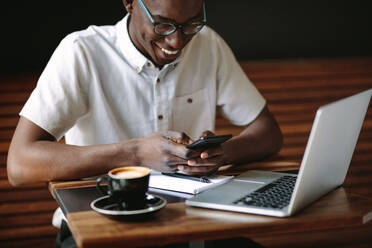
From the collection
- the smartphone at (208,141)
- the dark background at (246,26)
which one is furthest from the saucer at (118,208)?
the dark background at (246,26)

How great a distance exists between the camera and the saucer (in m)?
1.41

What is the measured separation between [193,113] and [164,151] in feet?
1.83

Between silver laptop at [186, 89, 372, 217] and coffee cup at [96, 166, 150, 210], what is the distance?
152 mm

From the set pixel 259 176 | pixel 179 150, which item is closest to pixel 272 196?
pixel 259 176

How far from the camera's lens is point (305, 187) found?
1.44 meters

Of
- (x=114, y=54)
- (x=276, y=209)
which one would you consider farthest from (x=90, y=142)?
(x=276, y=209)

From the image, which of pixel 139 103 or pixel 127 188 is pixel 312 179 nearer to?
pixel 127 188

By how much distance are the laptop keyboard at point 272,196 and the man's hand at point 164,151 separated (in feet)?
0.95

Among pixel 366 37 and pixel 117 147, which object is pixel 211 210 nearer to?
pixel 117 147

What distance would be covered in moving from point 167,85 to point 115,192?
91 centimetres

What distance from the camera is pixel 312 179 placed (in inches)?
58.0

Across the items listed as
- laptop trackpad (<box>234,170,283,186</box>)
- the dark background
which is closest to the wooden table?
laptop trackpad (<box>234,170,283,186</box>)

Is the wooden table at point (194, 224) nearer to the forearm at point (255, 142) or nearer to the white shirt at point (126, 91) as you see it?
the forearm at point (255, 142)

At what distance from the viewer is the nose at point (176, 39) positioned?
78.4 inches
